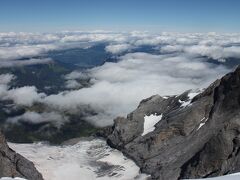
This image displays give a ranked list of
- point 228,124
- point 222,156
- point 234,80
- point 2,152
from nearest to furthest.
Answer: point 222,156 < point 228,124 < point 2,152 < point 234,80

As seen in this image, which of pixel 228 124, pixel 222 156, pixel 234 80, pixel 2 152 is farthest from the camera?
pixel 234 80

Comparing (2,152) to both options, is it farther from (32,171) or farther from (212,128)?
(212,128)

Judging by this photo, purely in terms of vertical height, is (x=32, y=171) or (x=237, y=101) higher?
(x=237, y=101)

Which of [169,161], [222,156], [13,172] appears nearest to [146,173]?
[169,161]

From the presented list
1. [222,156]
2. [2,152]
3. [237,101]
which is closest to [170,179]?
[222,156]

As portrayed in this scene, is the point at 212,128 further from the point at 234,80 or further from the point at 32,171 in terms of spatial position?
the point at 32,171

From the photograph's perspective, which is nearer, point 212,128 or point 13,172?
point 13,172

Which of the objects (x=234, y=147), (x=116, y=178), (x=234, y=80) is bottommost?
(x=116, y=178)
